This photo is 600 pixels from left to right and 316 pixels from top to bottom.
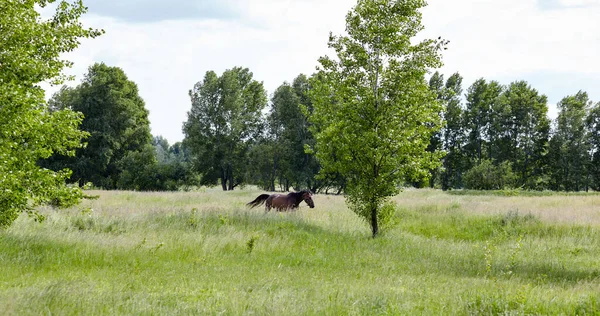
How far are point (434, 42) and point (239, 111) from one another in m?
40.6

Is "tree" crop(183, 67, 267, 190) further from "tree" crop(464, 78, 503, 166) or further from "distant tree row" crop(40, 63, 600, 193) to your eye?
"tree" crop(464, 78, 503, 166)

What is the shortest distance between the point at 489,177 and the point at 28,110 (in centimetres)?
5523

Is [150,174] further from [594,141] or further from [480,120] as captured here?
[594,141]

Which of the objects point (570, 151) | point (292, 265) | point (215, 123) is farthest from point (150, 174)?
point (570, 151)

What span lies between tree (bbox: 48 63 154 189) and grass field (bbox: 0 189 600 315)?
1365 inches

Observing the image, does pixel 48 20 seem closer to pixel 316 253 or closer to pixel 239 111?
pixel 316 253

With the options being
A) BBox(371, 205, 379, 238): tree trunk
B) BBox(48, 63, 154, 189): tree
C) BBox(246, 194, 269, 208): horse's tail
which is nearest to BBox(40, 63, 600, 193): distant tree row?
BBox(48, 63, 154, 189): tree

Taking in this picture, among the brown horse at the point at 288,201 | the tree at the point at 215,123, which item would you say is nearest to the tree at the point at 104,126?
the tree at the point at 215,123

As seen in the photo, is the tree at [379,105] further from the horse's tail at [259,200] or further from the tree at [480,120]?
the tree at [480,120]

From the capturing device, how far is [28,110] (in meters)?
9.10

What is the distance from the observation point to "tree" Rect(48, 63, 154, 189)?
4912 cm

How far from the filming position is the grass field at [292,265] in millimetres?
6602

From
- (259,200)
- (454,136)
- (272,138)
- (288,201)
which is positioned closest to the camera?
(288,201)

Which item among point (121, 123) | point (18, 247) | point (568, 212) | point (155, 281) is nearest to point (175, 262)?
point (155, 281)
